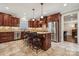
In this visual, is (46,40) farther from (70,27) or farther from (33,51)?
(70,27)

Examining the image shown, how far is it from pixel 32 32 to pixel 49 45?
0.51 metres

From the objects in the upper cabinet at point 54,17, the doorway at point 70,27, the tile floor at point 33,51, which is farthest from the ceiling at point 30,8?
the tile floor at point 33,51

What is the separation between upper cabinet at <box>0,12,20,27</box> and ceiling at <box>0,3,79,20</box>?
0.09 m

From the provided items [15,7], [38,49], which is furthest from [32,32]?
[15,7]

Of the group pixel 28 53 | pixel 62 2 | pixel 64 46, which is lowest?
pixel 28 53

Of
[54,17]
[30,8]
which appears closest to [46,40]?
[54,17]

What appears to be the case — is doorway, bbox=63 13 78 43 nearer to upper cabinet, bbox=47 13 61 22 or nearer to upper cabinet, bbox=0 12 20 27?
upper cabinet, bbox=47 13 61 22

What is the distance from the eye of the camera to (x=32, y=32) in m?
2.31

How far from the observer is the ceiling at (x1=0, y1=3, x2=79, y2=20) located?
7.29ft

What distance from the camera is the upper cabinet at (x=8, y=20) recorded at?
219 centimetres

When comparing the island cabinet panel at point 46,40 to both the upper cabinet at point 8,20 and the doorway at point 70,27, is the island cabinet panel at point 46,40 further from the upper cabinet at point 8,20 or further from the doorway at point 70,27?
the upper cabinet at point 8,20

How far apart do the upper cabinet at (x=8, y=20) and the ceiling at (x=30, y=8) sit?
3.7 inches

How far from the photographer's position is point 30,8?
2273mm

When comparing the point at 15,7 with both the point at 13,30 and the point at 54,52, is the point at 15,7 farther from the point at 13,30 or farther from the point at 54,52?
the point at 54,52
